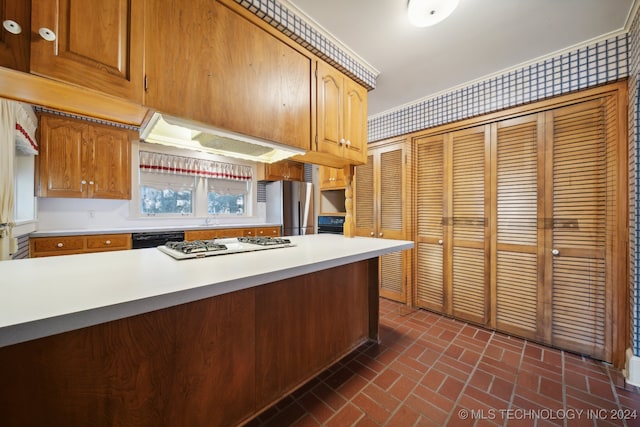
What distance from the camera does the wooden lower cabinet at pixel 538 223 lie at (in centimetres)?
174

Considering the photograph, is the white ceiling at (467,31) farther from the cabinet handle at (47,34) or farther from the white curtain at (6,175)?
the white curtain at (6,175)

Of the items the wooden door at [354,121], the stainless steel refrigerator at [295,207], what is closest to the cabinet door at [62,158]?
the stainless steel refrigerator at [295,207]

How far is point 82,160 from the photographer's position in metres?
2.78

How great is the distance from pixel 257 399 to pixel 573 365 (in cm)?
222

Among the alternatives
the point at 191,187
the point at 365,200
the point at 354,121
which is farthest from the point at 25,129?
the point at 365,200

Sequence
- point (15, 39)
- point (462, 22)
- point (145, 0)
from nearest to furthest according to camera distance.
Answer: point (15, 39)
point (145, 0)
point (462, 22)

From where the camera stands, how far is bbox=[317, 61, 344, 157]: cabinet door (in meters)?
1.66

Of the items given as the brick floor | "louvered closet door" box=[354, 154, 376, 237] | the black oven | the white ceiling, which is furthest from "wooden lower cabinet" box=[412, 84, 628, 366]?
the black oven

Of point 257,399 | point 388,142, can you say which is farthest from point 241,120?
point 388,142

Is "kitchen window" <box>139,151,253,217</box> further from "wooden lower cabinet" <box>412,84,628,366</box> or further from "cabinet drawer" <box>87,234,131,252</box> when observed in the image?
"wooden lower cabinet" <box>412,84,628,366</box>

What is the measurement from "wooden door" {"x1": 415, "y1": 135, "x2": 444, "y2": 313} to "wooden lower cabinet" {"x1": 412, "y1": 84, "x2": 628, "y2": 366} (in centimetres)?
1

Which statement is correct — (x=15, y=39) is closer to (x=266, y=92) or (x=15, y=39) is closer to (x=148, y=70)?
(x=148, y=70)

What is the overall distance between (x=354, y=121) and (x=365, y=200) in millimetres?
1450

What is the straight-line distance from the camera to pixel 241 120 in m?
1.27
